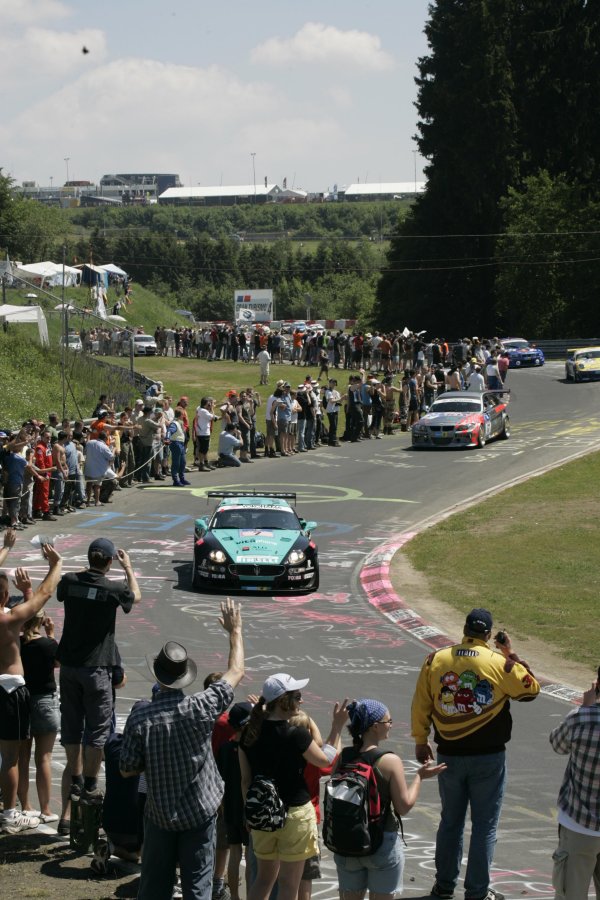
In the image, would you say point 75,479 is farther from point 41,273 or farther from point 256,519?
point 41,273

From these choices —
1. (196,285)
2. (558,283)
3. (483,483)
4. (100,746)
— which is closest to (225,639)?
(100,746)

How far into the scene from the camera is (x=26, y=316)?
148 ft

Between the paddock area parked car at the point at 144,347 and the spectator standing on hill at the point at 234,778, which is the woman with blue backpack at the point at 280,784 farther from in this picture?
the paddock area parked car at the point at 144,347

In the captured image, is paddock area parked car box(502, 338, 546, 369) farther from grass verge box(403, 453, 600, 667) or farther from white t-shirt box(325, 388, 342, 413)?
grass verge box(403, 453, 600, 667)

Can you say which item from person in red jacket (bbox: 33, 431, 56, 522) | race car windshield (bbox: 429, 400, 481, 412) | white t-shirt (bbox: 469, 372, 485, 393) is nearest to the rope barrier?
person in red jacket (bbox: 33, 431, 56, 522)

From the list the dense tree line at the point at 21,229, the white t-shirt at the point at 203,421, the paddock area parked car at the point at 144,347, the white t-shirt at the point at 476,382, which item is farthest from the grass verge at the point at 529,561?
the dense tree line at the point at 21,229

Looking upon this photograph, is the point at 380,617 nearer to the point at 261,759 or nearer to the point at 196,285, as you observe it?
the point at 261,759

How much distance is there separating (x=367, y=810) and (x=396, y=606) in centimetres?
1268

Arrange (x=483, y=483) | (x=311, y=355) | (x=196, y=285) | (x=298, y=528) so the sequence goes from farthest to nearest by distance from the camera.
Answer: (x=196, y=285) < (x=311, y=355) < (x=483, y=483) < (x=298, y=528)

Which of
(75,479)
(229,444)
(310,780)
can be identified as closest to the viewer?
(310,780)

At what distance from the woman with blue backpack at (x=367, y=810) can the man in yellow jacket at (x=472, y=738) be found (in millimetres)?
1280

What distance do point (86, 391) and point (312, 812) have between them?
3493cm

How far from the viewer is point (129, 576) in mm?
9164

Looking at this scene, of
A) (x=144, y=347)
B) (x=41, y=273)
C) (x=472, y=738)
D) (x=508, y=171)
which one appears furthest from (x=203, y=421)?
(x=508, y=171)
